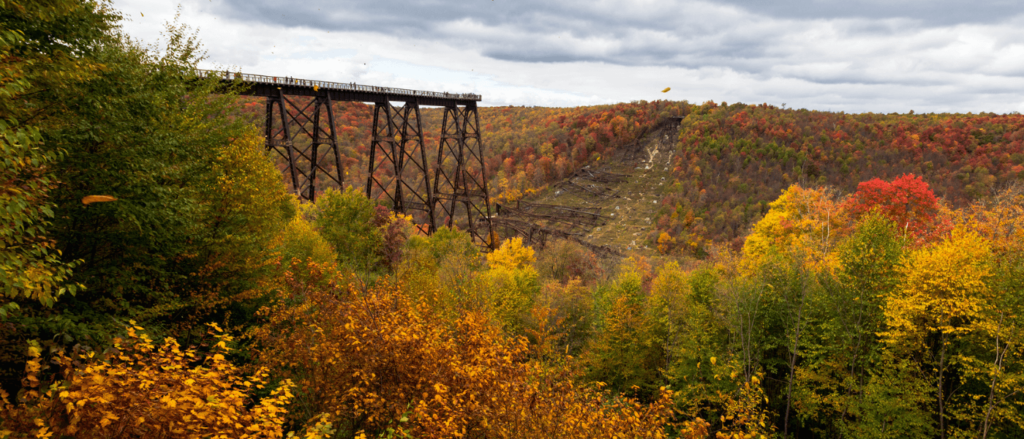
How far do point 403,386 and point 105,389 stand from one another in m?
3.58

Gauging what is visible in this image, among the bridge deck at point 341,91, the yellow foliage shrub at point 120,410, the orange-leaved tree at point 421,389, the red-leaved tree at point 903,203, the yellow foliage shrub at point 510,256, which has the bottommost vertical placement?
the yellow foliage shrub at point 510,256

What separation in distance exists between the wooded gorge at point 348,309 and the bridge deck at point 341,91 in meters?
4.76

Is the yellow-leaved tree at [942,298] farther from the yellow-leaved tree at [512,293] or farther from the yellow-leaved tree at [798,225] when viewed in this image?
the yellow-leaved tree at [512,293]

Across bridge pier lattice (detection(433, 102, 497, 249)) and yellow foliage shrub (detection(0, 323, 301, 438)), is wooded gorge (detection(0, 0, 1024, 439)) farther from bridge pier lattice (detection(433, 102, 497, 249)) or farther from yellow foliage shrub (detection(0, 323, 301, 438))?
bridge pier lattice (detection(433, 102, 497, 249))

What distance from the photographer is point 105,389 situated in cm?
438

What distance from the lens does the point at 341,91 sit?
75.8 ft

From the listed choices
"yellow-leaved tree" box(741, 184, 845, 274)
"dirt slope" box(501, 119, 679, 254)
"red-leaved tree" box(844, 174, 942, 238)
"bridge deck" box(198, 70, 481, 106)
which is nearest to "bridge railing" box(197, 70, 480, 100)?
"bridge deck" box(198, 70, 481, 106)

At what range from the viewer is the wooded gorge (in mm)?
5086

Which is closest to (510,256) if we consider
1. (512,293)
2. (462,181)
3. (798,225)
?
(512,293)

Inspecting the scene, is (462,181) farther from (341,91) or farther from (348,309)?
(348,309)

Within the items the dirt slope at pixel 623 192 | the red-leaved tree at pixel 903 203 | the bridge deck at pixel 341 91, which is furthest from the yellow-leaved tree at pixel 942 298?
the dirt slope at pixel 623 192

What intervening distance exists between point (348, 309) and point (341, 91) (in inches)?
728

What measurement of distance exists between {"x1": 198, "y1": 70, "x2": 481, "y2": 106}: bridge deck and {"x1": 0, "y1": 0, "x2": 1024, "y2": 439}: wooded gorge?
4.76 m

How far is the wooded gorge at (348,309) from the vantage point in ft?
16.7
